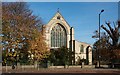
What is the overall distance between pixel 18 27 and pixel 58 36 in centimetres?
5017

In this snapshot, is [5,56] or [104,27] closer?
[5,56]

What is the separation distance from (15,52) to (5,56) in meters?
1.66

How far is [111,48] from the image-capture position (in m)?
49.4

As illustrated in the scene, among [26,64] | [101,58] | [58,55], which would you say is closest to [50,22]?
[58,55]

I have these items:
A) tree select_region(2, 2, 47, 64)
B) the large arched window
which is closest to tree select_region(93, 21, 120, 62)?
tree select_region(2, 2, 47, 64)

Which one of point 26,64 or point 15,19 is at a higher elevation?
point 15,19

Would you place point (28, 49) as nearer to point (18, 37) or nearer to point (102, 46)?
point (18, 37)

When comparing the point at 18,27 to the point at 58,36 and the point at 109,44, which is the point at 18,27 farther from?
the point at 58,36

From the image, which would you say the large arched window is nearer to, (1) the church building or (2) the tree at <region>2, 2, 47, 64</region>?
(1) the church building

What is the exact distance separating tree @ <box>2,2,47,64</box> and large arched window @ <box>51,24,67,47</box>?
42419 mm

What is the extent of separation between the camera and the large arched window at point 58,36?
298 feet

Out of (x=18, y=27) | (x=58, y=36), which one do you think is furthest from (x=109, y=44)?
(x=58, y=36)

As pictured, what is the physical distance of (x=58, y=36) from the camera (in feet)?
301

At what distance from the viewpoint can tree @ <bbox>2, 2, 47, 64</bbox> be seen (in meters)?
40.7
